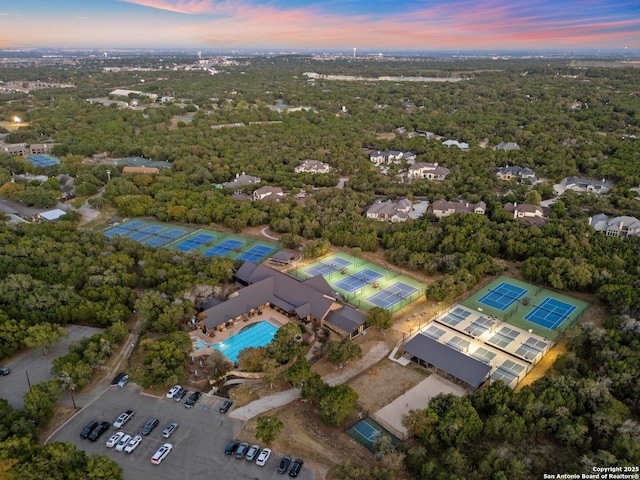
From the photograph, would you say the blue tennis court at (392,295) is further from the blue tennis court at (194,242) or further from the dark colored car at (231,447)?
the blue tennis court at (194,242)

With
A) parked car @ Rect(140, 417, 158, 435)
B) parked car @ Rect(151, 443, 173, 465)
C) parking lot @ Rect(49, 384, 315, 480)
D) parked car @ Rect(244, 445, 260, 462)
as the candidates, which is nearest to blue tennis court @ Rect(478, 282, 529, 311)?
parking lot @ Rect(49, 384, 315, 480)

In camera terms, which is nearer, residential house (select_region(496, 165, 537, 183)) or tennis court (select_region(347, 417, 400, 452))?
tennis court (select_region(347, 417, 400, 452))

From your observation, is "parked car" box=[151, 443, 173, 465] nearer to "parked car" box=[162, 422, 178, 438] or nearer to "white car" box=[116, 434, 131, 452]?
"parked car" box=[162, 422, 178, 438]

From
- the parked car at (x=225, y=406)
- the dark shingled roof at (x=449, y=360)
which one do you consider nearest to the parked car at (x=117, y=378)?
the parked car at (x=225, y=406)

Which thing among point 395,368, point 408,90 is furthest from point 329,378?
point 408,90

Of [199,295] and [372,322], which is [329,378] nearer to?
[372,322]

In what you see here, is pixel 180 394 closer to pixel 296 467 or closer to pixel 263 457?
pixel 263 457
